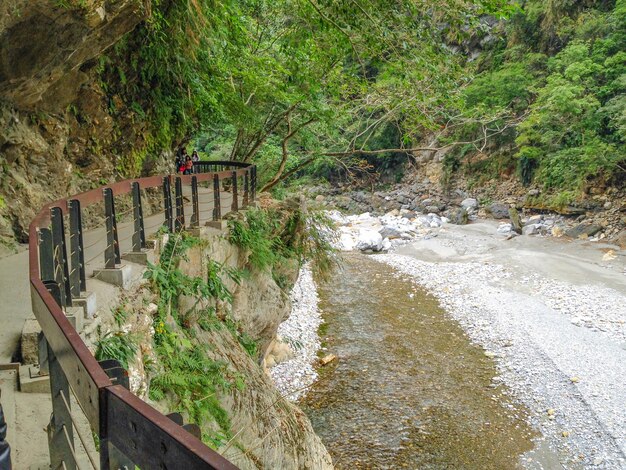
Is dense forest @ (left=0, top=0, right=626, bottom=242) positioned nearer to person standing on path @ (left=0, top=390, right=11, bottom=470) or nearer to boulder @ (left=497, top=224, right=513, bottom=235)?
boulder @ (left=497, top=224, right=513, bottom=235)

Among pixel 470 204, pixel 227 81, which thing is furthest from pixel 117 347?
pixel 470 204

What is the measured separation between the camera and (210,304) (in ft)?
20.3

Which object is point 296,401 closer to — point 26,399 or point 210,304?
point 210,304

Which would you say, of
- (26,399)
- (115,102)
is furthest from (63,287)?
(115,102)

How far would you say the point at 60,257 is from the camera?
333 cm

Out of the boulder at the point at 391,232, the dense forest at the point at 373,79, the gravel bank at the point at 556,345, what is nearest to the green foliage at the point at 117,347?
the dense forest at the point at 373,79

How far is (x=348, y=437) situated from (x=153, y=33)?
8.11m

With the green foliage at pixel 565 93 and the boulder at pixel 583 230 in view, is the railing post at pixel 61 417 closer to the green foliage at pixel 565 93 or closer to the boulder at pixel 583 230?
the green foliage at pixel 565 93

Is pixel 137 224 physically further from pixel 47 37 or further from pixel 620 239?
pixel 620 239

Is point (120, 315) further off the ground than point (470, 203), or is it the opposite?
point (120, 315)

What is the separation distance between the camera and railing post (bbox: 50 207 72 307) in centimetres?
333

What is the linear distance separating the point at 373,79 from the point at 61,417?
1556 cm

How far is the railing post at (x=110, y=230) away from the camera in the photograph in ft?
13.8

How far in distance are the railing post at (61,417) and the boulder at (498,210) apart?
87.0 feet
